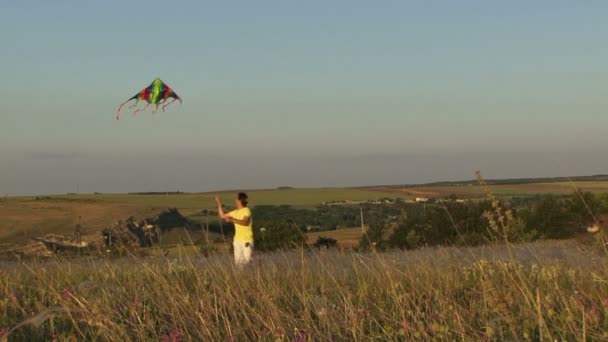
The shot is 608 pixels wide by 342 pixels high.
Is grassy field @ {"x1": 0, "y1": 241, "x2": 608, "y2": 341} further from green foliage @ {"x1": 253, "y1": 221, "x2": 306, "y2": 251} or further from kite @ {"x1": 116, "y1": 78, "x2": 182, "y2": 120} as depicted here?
green foliage @ {"x1": 253, "y1": 221, "x2": 306, "y2": 251}

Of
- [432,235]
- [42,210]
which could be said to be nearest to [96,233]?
[42,210]

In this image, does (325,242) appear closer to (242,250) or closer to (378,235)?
(378,235)

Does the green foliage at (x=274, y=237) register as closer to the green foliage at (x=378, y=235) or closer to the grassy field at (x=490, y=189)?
the green foliage at (x=378, y=235)

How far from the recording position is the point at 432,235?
21141mm

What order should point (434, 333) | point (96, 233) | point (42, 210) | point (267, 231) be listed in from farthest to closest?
point (42, 210)
point (96, 233)
point (267, 231)
point (434, 333)

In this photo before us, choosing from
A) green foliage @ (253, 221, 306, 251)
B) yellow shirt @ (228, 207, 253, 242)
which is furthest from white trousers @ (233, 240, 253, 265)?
green foliage @ (253, 221, 306, 251)

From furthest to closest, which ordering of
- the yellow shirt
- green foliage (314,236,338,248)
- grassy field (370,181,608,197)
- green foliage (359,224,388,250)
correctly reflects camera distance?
green foliage (359,224,388,250), green foliage (314,236,338,248), the yellow shirt, grassy field (370,181,608,197)

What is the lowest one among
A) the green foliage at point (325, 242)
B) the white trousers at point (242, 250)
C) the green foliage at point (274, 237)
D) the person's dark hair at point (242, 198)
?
the green foliage at point (325, 242)

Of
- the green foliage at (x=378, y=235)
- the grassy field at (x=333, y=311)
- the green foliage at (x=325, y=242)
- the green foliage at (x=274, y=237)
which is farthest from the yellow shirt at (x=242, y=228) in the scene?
the green foliage at (x=378, y=235)

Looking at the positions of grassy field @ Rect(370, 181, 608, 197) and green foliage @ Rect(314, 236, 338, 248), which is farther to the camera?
green foliage @ Rect(314, 236, 338, 248)

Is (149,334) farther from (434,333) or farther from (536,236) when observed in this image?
Result: (536,236)

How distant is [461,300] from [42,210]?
27.5 metres

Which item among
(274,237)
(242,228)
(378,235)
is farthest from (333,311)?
(378,235)

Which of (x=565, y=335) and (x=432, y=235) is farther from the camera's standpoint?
(x=432, y=235)
